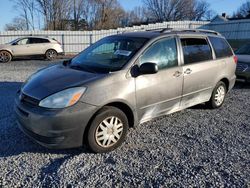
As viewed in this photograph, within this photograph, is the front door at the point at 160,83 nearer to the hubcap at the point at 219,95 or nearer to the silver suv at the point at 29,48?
the hubcap at the point at 219,95

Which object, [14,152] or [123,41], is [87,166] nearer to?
[14,152]

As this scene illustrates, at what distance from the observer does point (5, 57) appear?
1462 centimetres

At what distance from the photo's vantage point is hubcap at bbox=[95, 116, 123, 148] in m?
3.65

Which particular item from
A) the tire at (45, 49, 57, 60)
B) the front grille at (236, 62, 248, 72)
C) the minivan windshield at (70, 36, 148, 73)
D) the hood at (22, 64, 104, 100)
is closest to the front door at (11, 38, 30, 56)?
the tire at (45, 49, 57, 60)

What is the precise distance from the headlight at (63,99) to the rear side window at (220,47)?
3.28 m

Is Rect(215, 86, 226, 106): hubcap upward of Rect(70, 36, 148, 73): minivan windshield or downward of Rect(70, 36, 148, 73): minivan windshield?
downward

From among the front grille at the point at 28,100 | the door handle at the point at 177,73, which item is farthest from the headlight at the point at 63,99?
the door handle at the point at 177,73

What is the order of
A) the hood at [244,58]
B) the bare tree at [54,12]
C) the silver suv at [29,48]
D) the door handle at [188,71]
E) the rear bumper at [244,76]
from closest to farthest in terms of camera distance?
the door handle at [188,71], the rear bumper at [244,76], the hood at [244,58], the silver suv at [29,48], the bare tree at [54,12]

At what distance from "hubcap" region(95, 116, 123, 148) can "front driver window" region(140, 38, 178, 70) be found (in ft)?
3.29

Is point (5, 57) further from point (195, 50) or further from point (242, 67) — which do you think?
point (195, 50)

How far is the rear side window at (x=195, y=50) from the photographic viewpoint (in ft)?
15.5

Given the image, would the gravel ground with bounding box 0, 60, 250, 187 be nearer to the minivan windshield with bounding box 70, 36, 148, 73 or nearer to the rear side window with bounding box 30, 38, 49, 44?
the minivan windshield with bounding box 70, 36, 148, 73

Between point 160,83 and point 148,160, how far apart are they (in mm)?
1269

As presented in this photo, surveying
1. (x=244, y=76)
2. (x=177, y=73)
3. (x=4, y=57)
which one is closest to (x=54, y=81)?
(x=177, y=73)
